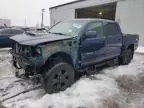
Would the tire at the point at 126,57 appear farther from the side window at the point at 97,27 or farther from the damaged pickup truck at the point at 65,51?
the side window at the point at 97,27

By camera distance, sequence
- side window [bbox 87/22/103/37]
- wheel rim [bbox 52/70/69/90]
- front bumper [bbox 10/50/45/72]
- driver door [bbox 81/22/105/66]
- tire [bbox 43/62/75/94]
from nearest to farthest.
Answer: front bumper [bbox 10/50/45/72] → tire [bbox 43/62/75/94] → wheel rim [bbox 52/70/69/90] → driver door [bbox 81/22/105/66] → side window [bbox 87/22/103/37]

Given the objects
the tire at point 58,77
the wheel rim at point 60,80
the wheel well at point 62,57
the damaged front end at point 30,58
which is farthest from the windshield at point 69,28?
the damaged front end at point 30,58

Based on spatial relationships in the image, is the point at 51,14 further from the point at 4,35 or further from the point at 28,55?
the point at 28,55

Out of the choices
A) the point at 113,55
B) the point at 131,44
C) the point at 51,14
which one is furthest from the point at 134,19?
the point at 51,14

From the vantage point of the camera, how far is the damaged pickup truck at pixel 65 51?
4.07 meters

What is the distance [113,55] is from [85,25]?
195 cm

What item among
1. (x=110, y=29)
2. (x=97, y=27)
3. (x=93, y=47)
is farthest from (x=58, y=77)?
(x=110, y=29)

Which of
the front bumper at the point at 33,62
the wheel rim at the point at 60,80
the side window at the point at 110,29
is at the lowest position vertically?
the wheel rim at the point at 60,80

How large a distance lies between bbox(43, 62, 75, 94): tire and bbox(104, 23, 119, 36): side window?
2055mm

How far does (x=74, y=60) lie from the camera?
4.80 meters

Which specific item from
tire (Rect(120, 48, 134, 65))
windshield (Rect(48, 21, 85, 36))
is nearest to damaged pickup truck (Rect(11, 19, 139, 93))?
windshield (Rect(48, 21, 85, 36))

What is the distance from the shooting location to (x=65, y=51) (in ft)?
14.6

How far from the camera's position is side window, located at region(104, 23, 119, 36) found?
5988 mm

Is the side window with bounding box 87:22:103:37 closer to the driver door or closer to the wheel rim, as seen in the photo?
the driver door
